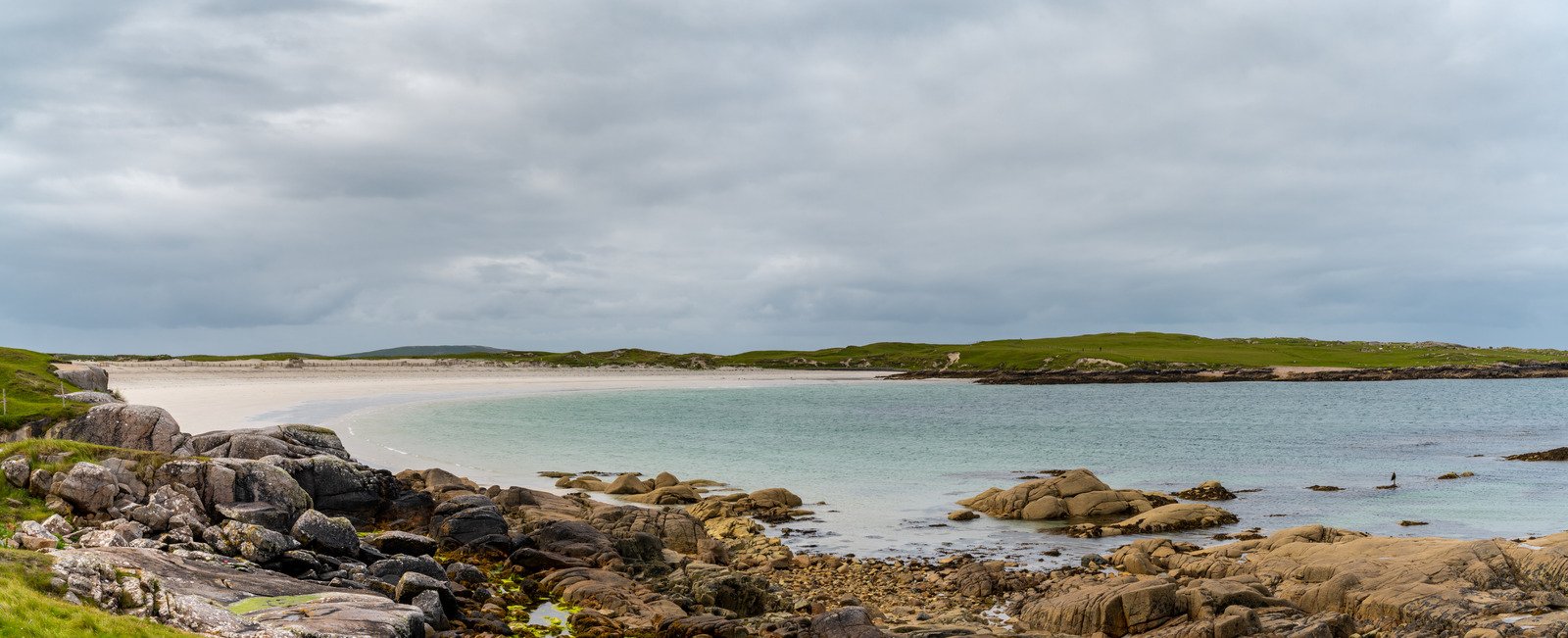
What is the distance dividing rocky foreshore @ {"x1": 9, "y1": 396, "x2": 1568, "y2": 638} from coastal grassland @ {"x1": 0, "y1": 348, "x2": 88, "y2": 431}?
4281 millimetres

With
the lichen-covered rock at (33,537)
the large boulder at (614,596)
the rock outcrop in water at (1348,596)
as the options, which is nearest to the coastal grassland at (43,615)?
the lichen-covered rock at (33,537)

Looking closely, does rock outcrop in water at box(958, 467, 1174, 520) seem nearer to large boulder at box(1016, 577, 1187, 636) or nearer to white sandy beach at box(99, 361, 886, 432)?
large boulder at box(1016, 577, 1187, 636)

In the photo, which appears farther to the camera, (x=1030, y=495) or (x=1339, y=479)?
(x=1339, y=479)

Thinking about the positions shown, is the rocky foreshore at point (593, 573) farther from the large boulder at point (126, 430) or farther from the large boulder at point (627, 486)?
the large boulder at point (627, 486)

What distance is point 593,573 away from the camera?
817 inches

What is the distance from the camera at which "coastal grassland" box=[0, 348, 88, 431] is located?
29438 millimetres

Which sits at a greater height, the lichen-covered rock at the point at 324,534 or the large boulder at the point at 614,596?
the lichen-covered rock at the point at 324,534

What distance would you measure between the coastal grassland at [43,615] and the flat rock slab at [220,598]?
0.39m

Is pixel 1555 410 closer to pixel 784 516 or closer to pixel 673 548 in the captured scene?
pixel 784 516

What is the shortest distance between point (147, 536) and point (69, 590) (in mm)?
6017

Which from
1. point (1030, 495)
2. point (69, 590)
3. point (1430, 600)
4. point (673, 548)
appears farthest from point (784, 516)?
point (69, 590)

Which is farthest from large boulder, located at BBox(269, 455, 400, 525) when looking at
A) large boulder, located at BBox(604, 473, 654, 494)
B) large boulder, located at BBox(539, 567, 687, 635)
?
large boulder, located at BBox(604, 473, 654, 494)

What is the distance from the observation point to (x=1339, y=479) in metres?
42.0

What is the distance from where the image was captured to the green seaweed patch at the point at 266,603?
13.5 m
